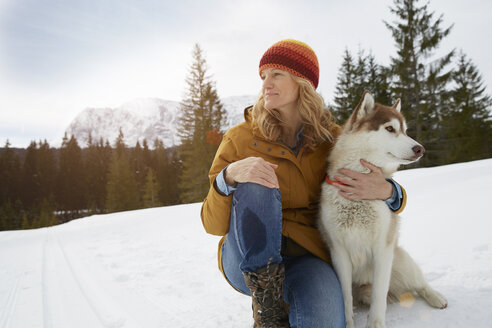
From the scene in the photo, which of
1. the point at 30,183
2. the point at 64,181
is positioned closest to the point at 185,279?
the point at 64,181

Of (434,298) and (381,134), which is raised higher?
(381,134)

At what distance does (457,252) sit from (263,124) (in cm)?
242

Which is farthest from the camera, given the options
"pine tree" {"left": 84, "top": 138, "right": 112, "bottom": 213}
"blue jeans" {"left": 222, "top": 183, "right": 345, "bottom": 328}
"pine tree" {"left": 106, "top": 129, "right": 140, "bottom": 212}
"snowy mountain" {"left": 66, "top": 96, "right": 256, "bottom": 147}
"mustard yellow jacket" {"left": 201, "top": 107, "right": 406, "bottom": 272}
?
"snowy mountain" {"left": 66, "top": 96, "right": 256, "bottom": 147}

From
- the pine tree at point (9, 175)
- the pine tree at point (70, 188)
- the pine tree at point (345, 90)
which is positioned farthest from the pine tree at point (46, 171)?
the pine tree at point (345, 90)

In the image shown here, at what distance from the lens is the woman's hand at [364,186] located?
1.83 meters

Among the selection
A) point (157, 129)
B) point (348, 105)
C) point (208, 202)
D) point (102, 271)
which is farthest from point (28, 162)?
point (157, 129)

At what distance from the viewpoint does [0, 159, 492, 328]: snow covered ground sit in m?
2.07

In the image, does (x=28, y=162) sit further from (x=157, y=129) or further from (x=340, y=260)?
(x=157, y=129)

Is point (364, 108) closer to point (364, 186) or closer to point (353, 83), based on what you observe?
point (364, 186)

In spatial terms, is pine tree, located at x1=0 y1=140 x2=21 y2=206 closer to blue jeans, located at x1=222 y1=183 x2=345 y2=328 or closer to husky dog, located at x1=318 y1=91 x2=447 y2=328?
blue jeans, located at x1=222 y1=183 x2=345 y2=328

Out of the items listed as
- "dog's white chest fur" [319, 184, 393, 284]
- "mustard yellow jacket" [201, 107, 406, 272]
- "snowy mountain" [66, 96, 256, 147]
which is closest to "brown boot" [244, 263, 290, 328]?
"mustard yellow jacket" [201, 107, 406, 272]

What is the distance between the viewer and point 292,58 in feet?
7.03

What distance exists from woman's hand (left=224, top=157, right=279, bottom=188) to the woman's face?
632 millimetres

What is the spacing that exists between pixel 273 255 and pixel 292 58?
1.49 meters
